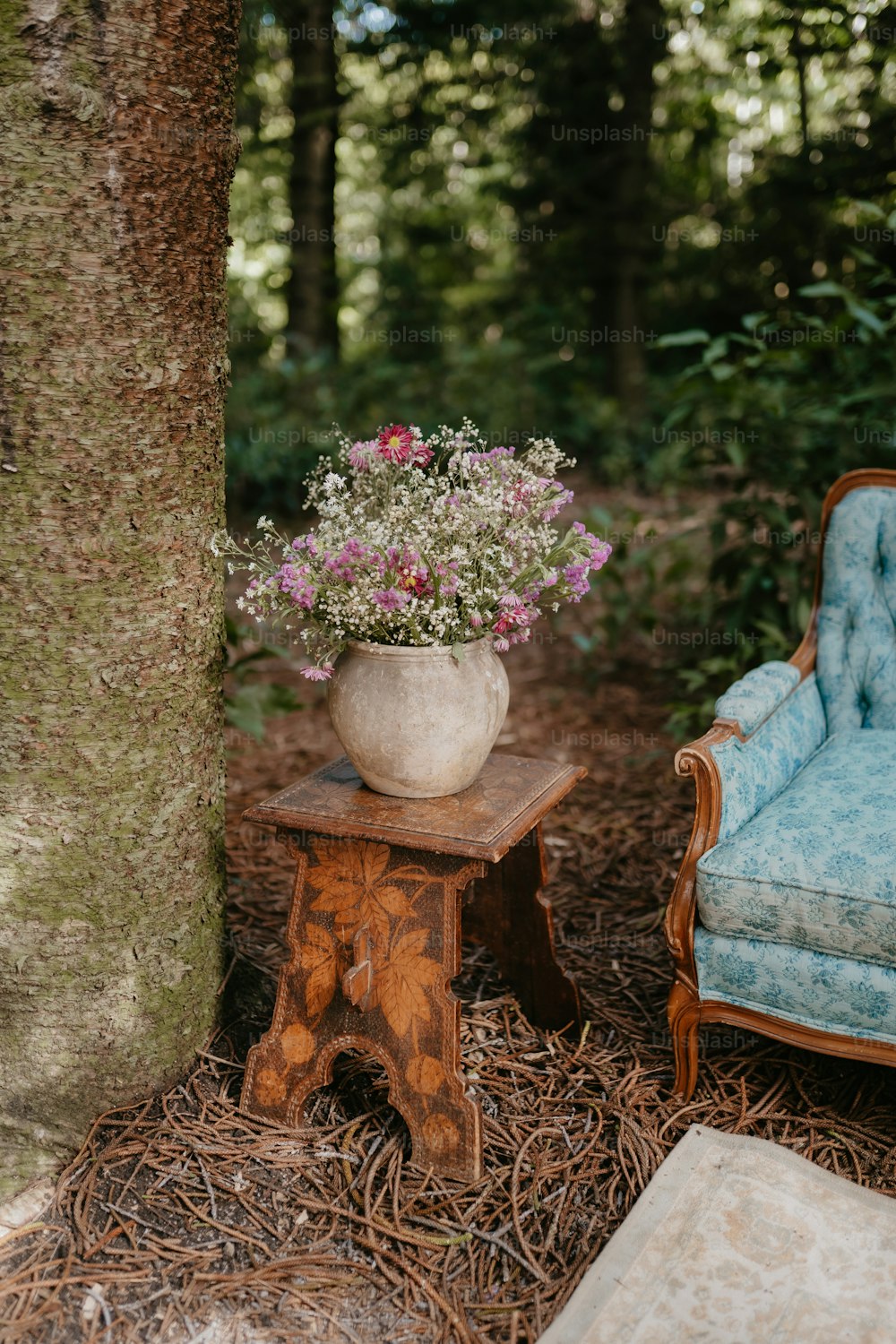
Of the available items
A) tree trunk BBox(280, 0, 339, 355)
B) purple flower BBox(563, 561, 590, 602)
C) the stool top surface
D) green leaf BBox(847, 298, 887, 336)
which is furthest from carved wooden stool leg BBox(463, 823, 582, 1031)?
tree trunk BBox(280, 0, 339, 355)

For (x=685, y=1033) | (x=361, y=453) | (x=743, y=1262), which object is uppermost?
(x=361, y=453)

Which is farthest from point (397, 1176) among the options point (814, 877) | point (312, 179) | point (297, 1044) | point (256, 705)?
point (312, 179)

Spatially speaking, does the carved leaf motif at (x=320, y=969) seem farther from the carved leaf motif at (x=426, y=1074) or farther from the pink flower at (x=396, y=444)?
the pink flower at (x=396, y=444)

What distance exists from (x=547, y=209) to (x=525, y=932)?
8.27 m

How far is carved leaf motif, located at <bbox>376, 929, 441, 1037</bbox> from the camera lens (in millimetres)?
1895

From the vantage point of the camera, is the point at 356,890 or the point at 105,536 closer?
the point at 105,536

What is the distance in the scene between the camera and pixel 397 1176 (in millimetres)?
1888

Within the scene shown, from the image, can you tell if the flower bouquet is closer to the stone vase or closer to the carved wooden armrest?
the stone vase

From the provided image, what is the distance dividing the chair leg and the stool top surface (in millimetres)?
481

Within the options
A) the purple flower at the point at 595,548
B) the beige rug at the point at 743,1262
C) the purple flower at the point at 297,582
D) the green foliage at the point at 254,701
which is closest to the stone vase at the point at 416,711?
the purple flower at the point at 297,582

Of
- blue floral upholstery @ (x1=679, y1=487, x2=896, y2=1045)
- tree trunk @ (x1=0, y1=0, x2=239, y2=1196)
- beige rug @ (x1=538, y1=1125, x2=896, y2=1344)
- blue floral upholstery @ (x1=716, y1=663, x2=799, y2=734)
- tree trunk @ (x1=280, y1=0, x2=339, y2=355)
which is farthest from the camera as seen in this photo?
tree trunk @ (x1=280, y1=0, x2=339, y2=355)

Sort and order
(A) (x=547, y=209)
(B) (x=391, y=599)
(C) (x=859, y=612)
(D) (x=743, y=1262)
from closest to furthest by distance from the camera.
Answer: (D) (x=743, y=1262) < (B) (x=391, y=599) < (C) (x=859, y=612) < (A) (x=547, y=209)

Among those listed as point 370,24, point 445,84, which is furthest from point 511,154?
point 370,24

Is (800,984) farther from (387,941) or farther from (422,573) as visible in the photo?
(422,573)
